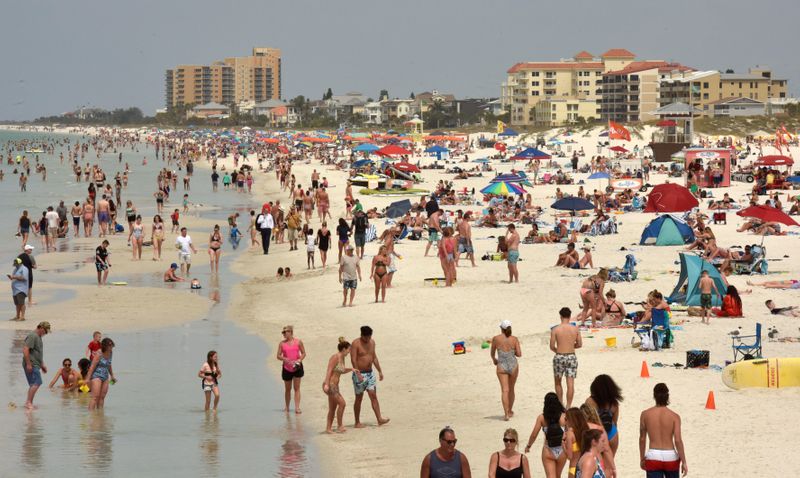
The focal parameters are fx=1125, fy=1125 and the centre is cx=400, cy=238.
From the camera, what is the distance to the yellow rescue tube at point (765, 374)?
11.3 metres

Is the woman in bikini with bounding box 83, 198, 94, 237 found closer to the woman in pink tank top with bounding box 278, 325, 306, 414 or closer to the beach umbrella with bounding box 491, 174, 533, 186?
the beach umbrella with bounding box 491, 174, 533, 186

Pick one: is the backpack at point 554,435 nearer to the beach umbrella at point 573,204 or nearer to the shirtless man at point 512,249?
the shirtless man at point 512,249

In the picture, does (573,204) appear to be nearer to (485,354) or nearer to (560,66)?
(485,354)

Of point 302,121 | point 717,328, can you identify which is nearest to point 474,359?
point 717,328

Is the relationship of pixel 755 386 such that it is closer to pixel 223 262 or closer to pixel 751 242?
pixel 751 242

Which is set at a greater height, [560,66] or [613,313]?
[560,66]

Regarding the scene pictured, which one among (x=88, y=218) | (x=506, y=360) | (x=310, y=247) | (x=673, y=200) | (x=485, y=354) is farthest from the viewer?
(x=88, y=218)

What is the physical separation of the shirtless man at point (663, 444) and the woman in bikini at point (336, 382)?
4.12 meters

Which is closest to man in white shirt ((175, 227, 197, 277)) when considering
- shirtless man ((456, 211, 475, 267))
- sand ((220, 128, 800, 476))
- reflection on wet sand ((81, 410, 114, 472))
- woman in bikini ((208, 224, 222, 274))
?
woman in bikini ((208, 224, 222, 274))

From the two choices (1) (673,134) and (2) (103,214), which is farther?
(1) (673,134)

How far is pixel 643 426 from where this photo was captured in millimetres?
7617

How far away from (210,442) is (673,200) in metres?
16.2

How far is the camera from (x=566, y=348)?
10.7 meters

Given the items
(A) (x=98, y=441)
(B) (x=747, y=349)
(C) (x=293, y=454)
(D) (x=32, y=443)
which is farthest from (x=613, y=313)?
(D) (x=32, y=443)
